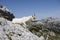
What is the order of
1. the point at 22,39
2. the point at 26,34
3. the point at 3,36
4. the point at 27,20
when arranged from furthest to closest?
1. the point at 27,20
2. the point at 26,34
3. the point at 22,39
4. the point at 3,36

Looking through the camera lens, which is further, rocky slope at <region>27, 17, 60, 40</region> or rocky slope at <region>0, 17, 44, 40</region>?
rocky slope at <region>27, 17, 60, 40</region>

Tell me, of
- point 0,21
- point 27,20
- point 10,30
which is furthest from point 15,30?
point 27,20

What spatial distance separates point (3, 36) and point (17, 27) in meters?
2.05

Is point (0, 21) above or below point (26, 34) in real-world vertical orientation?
above

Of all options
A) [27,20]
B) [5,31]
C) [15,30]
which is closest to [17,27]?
[15,30]

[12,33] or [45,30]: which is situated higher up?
[12,33]

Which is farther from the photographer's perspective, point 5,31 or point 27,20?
point 27,20

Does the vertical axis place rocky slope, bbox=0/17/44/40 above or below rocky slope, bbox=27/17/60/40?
above

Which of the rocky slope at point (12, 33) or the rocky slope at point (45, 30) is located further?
the rocky slope at point (45, 30)

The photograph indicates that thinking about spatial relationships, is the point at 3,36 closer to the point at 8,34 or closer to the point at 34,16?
the point at 8,34

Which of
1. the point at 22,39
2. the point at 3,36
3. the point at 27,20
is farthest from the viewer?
the point at 27,20

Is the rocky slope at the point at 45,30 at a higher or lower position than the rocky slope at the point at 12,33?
lower

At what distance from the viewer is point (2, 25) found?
11.9 m

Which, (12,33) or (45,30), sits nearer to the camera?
(12,33)
